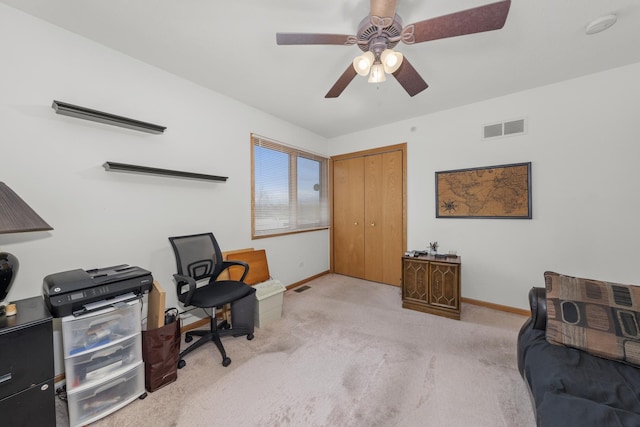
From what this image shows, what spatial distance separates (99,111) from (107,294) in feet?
4.61

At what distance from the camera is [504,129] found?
286 cm

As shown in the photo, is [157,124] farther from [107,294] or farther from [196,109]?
[107,294]

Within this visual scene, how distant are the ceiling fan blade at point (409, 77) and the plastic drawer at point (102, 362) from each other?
262 centimetres

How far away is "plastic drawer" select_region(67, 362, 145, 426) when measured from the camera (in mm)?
1378

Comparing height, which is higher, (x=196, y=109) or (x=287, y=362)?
(x=196, y=109)

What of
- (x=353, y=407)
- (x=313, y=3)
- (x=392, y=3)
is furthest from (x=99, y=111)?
(x=353, y=407)

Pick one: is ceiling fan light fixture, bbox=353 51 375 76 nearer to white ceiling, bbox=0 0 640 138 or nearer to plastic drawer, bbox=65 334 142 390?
white ceiling, bbox=0 0 640 138

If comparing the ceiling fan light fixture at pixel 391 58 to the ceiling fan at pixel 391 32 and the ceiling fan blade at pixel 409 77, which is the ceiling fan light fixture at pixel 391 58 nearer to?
the ceiling fan at pixel 391 32

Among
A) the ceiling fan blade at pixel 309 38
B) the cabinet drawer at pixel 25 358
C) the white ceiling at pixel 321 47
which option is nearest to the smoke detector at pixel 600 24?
the white ceiling at pixel 321 47

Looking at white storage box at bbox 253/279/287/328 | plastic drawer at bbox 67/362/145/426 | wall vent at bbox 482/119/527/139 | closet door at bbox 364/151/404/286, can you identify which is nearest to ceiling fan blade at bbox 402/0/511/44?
wall vent at bbox 482/119/527/139

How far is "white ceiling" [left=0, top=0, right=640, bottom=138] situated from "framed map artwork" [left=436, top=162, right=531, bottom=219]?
93 cm

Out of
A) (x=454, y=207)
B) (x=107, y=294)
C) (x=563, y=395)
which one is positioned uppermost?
(x=454, y=207)

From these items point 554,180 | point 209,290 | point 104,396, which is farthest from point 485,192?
point 104,396

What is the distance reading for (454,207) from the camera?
320 centimetres
